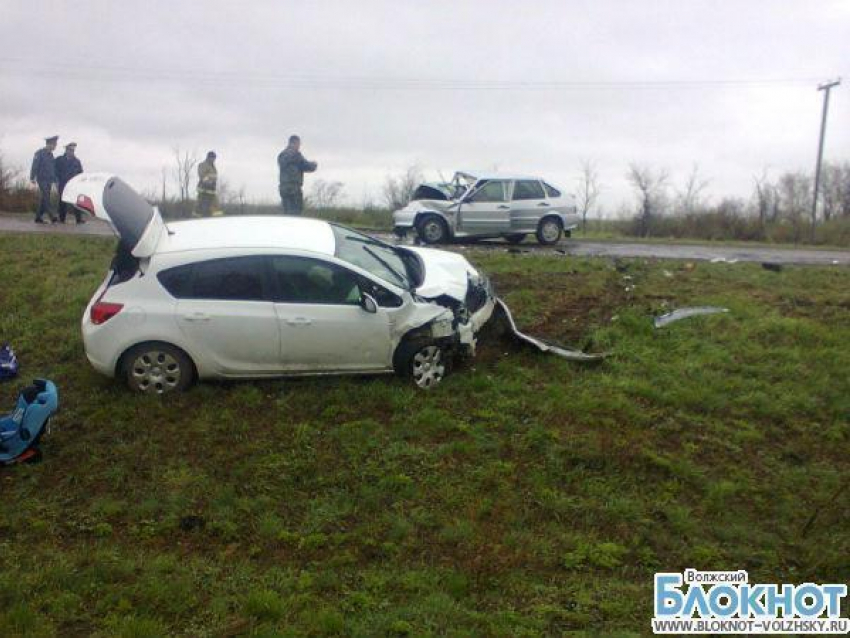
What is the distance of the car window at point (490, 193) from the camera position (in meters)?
16.4

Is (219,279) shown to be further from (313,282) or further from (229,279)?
(313,282)

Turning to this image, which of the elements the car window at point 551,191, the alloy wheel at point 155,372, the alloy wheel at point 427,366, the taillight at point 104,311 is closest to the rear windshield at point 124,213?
the taillight at point 104,311

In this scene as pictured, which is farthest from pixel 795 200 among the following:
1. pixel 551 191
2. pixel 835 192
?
pixel 551 191

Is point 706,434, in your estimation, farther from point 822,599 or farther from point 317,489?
point 317,489

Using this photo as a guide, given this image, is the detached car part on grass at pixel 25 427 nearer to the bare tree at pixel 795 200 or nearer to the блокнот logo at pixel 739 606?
the блокнот logo at pixel 739 606

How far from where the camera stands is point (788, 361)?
27.6ft

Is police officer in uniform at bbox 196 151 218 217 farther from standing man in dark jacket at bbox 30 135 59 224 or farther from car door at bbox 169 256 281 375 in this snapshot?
car door at bbox 169 256 281 375

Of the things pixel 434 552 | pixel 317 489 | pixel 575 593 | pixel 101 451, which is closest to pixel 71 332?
pixel 101 451

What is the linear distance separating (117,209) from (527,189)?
10784 mm

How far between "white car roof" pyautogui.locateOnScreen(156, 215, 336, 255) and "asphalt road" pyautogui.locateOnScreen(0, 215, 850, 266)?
22.2ft

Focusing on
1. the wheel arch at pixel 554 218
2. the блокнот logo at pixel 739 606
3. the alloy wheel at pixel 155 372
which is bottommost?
the блокнот logo at pixel 739 606

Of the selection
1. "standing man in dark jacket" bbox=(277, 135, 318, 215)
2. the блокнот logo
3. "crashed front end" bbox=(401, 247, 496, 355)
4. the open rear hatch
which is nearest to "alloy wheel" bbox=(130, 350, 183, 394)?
the open rear hatch

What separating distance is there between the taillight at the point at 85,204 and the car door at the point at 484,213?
9.97 m

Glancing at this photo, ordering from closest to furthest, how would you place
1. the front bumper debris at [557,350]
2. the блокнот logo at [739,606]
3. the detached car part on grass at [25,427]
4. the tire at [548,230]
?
the блокнот logo at [739,606]
the detached car part on grass at [25,427]
the front bumper debris at [557,350]
the tire at [548,230]
